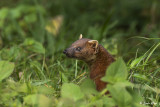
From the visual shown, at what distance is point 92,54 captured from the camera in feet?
14.6

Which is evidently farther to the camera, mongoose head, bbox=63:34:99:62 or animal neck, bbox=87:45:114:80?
mongoose head, bbox=63:34:99:62

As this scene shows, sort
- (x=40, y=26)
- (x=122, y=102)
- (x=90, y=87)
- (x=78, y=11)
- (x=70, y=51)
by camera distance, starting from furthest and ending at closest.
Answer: (x=78, y=11), (x=40, y=26), (x=70, y=51), (x=90, y=87), (x=122, y=102)

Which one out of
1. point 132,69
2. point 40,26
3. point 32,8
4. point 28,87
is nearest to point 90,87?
point 28,87

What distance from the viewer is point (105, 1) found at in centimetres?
966

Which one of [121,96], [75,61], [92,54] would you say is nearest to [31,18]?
[75,61]

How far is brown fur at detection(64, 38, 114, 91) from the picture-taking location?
416 cm

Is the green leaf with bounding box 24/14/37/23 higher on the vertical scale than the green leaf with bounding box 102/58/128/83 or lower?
higher

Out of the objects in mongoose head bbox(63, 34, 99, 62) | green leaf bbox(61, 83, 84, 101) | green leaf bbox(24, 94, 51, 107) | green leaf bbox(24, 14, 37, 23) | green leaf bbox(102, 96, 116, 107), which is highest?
green leaf bbox(24, 14, 37, 23)

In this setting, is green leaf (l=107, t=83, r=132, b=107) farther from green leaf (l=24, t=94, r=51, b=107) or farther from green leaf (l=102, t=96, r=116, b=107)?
green leaf (l=24, t=94, r=51, b=107)

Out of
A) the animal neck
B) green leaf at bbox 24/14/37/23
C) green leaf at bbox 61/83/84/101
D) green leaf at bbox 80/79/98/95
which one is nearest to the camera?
green leaf at bbox 61/83/84/101

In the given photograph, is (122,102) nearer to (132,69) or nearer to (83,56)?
(132,69)

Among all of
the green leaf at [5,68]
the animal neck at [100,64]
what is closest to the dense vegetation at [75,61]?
the green leaf at [5,68]

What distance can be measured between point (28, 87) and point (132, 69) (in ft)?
4.88

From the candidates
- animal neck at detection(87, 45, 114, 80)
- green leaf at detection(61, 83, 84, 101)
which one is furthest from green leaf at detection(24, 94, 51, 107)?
animal neck at detection(87, 45, 114, 80)
